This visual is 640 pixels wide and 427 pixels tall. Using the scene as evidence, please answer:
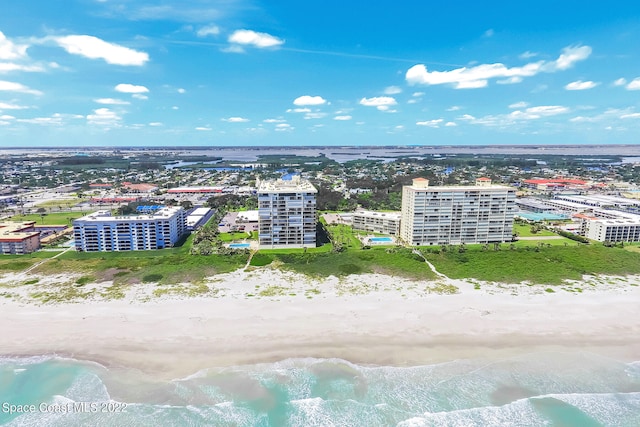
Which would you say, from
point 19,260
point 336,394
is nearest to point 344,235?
point 336,394

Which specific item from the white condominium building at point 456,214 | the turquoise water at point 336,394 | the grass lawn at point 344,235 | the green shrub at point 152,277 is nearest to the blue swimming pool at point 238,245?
the grass lawn at point 344,235

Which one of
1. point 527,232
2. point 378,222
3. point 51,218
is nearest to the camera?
point 378,222

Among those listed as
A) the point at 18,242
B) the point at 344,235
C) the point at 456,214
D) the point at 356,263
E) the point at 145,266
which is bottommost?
the point at 145,266

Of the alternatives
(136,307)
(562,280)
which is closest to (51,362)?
(136,307)

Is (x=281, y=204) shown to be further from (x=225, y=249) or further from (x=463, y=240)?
(x=463, y=240)

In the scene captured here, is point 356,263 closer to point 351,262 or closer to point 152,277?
point 351,262

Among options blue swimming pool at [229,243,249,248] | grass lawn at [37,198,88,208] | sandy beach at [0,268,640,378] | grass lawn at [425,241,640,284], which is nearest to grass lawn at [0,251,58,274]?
sandy beach at [0,268,640,378]
